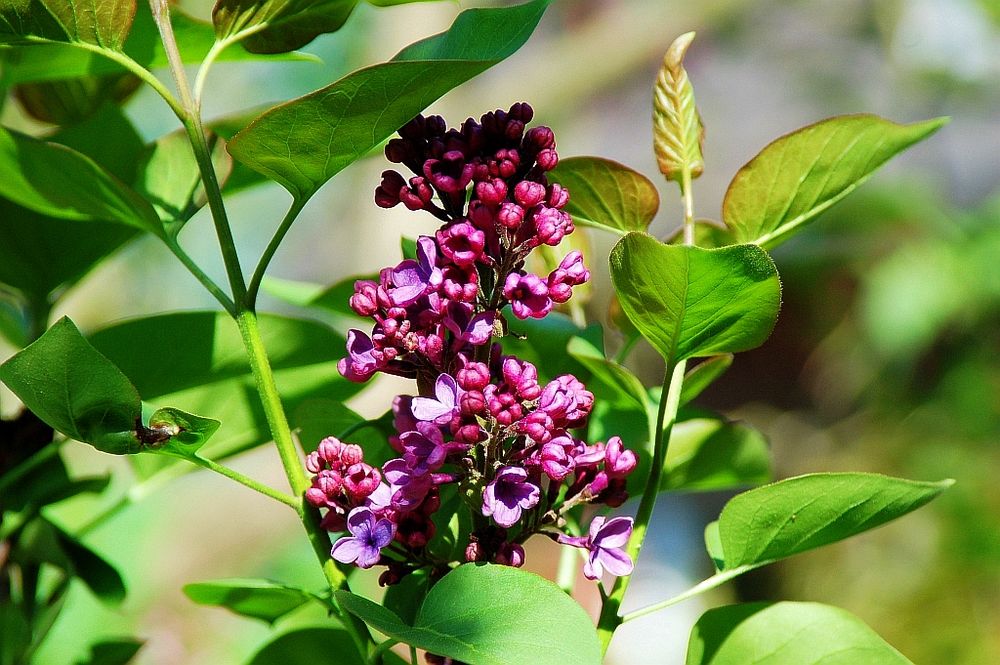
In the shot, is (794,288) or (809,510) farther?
(794,288)

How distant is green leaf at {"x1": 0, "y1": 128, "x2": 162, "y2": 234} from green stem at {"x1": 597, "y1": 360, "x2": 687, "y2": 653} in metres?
0.17

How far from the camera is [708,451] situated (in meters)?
0.37

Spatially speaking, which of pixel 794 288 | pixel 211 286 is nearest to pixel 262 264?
pixel 211 286

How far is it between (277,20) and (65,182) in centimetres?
9

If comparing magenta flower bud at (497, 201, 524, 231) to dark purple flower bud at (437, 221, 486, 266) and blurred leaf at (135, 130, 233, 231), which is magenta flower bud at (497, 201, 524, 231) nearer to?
dark purple flower bud at (437, 221, 486, 266)

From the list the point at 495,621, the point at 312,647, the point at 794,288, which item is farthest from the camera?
Answer: the point at 794,288

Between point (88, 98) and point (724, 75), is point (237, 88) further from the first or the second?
point (88, 98)

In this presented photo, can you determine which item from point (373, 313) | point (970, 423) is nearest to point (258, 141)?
point (373, 313)

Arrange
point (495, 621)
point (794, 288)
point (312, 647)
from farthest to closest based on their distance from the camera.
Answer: point (794, 288)
point (312, 647)
point (495, 621)

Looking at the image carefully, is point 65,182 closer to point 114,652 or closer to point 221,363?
point 221,363

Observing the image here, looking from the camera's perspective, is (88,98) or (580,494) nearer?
(580,494)

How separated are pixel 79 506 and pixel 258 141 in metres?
0.45

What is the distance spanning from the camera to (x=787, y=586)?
208cm

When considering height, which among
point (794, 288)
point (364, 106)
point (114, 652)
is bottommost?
point (794, 288)
